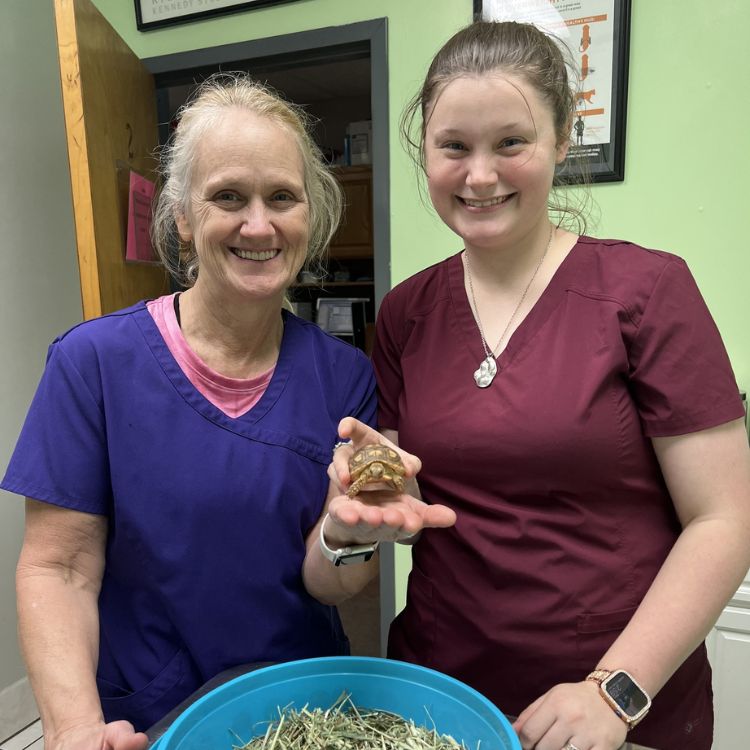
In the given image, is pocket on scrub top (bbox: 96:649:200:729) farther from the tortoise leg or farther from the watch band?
the watch band

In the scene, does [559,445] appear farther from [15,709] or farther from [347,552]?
[15,709]

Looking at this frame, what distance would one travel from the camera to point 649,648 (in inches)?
32.5

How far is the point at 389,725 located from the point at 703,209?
6.02 feet

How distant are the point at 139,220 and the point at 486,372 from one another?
1.59 metres

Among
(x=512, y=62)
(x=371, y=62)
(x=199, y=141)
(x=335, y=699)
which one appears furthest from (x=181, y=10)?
(x=335, y=699)

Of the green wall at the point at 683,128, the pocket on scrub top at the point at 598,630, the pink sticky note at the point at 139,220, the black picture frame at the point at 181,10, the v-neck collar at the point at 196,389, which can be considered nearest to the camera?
the pocket on scrub top at the point at 598,630

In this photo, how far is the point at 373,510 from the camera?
31.4 inches

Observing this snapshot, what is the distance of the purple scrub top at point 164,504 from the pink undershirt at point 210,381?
0.06 ft

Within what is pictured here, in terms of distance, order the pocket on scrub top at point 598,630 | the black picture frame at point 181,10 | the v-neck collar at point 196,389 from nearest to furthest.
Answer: the pocket on scrub top at point 598,630, the v-neck collar at point 196,389, the black picture frame at point 181,10

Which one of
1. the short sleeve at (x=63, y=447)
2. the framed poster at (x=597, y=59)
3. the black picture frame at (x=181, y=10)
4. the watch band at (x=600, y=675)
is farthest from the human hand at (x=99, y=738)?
the black picture frame at (x=181, y=10)

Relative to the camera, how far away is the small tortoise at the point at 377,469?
2.77 feet

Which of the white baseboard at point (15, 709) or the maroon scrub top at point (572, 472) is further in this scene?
the white baseboard at point (15, 709)

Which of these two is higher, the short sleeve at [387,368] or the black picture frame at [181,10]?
the black picture frame at [181,10]

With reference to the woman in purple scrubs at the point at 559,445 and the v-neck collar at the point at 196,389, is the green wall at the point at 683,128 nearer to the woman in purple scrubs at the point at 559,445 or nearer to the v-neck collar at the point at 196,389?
the woman in purple scrubs at the point at 559,445
